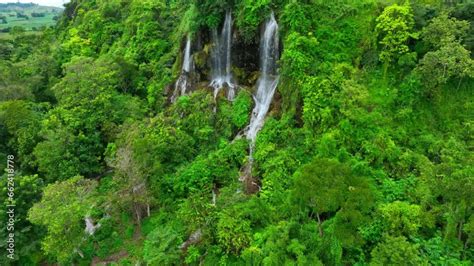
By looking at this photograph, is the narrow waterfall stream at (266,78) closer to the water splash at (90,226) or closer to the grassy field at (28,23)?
the water splash at (90,226)

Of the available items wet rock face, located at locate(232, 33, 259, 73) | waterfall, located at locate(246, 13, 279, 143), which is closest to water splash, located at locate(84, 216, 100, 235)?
waterfall, located at locate(246, 13, 279, 143)

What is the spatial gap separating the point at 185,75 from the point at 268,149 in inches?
487

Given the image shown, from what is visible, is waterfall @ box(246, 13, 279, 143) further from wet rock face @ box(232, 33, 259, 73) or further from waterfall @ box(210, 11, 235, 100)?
waterfall @ box(210, 11, 235, 100)

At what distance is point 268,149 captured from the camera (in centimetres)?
2003

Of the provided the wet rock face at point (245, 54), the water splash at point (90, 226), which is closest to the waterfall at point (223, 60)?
the wet rock face at point (245, 54)

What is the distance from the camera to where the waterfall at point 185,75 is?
28781mm

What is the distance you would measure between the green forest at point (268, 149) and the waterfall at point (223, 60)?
0.13 meters

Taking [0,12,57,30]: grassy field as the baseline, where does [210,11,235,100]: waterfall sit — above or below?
below

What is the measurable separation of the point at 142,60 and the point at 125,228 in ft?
58.7

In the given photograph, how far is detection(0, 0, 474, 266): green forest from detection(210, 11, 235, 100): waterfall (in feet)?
0.41

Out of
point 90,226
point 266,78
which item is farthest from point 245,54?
point 90,226

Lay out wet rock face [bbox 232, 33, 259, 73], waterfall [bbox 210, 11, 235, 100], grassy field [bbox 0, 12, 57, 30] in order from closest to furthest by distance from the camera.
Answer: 1. wet rock face [bbox 232, 33, 259, 73]
2. waterfall [bbox 210, 11, 235, 100]
3. grassy field [bbox 0, 12, 57, 30]

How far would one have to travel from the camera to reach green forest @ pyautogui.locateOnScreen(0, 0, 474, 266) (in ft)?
47.6

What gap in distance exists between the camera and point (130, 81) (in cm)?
3175
